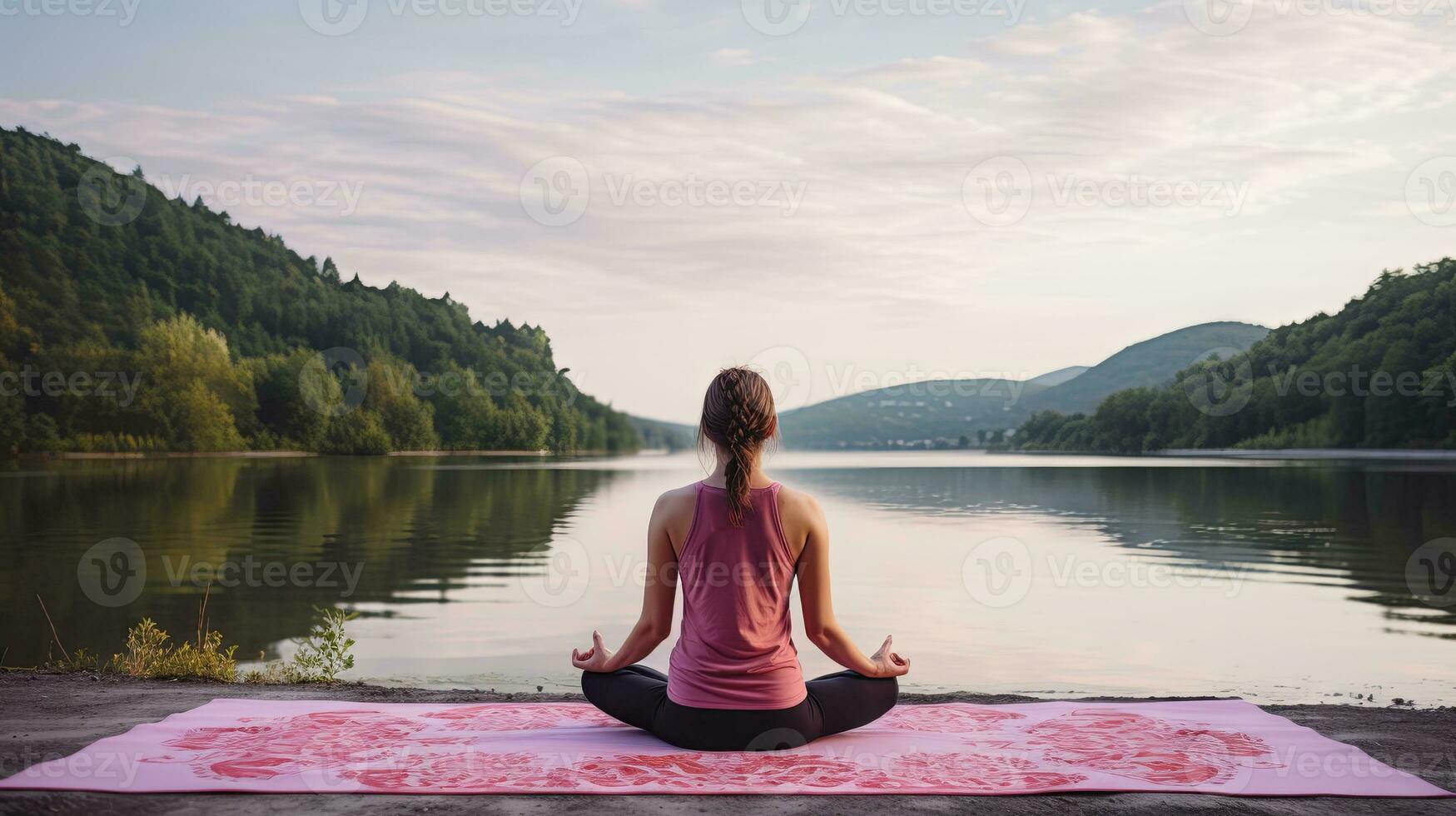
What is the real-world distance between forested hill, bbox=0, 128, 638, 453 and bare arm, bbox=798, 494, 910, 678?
354 ft

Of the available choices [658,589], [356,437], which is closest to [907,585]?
[658,589]

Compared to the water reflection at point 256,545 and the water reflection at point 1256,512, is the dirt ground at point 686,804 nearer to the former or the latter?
the water reflection at point 256,545

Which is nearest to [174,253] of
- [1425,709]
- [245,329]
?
[245,329]

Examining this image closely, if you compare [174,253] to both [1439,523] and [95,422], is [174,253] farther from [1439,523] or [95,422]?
[1439,523]

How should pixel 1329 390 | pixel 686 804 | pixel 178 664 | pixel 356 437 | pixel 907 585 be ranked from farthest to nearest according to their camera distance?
pixel 356 437 < pixel 1329 390 < pixel 907 585 < pixel 178 664 < pixel 686 804

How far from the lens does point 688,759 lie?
4.97m

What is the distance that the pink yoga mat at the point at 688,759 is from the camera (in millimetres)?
4645

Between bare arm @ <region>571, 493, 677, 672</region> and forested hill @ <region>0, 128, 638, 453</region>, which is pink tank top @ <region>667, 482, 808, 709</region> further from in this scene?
forested hill @ <region>0, 128, 638, 453</region>

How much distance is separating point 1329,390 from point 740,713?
113442 millimetres

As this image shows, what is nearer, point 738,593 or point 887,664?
point 738,593

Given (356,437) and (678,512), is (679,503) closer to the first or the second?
(678,512)

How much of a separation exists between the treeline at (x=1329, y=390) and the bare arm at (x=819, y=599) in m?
100

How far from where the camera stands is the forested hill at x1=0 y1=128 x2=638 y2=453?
104 m

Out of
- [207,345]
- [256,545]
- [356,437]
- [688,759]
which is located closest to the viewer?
[688,759]
